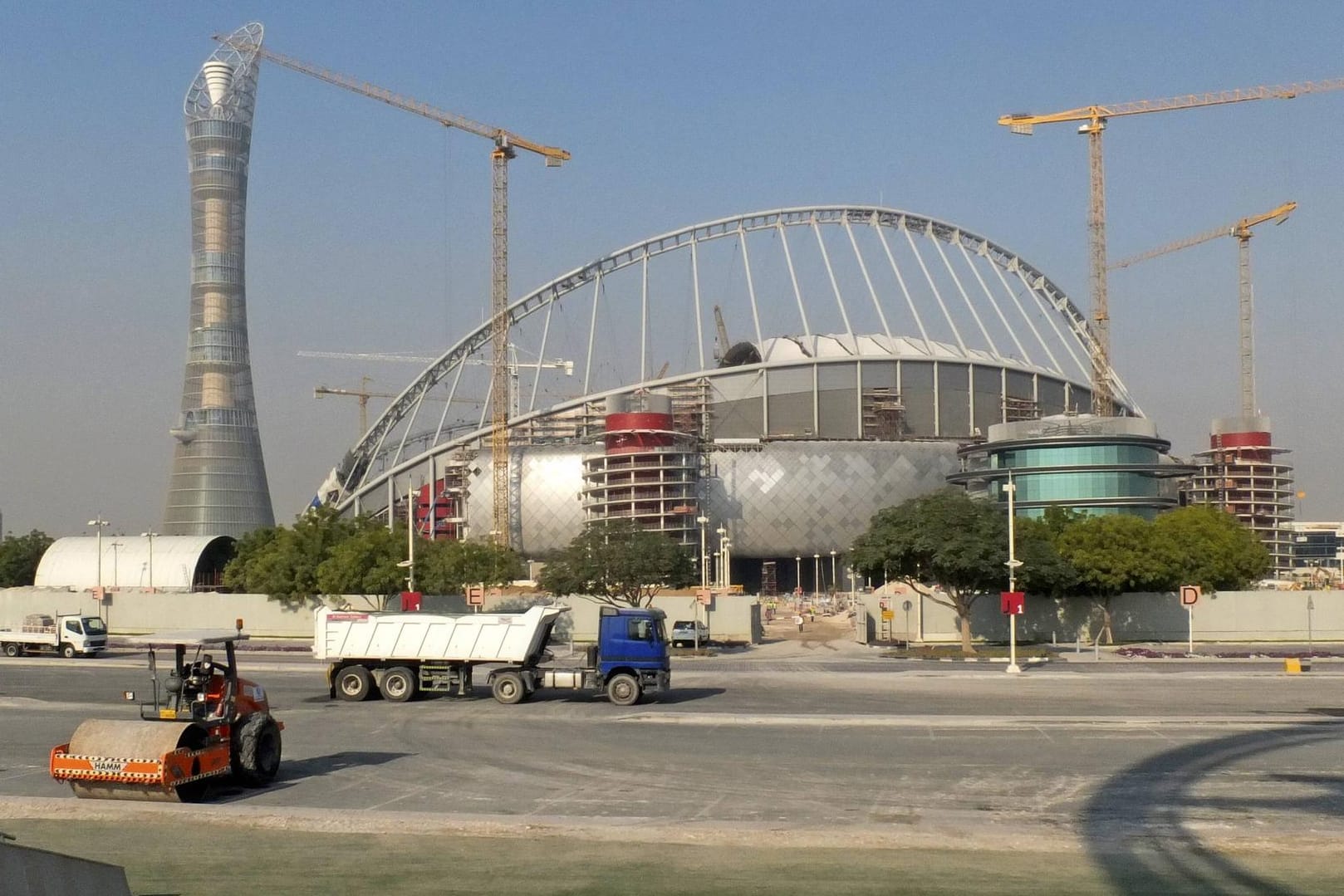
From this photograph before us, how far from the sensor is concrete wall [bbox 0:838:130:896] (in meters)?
10.7

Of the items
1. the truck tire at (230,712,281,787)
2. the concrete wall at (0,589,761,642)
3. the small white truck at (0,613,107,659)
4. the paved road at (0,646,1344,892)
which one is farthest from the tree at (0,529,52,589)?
the truck tire at (230,712,281,787)

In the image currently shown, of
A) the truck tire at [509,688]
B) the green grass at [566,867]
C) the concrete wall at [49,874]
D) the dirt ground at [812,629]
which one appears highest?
the concrete wall at [49,874]

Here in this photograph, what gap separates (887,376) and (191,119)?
8685cm

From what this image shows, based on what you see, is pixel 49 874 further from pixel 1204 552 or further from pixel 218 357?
pixel 218 357

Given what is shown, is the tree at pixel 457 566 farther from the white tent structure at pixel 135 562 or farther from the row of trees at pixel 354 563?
the white tent structure at pixel 135 562

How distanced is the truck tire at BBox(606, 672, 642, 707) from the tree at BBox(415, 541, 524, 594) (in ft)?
123

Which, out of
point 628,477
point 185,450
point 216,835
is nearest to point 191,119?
point 185,450

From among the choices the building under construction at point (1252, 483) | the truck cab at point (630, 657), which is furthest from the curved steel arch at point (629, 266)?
the truck cab at point (630, 657)

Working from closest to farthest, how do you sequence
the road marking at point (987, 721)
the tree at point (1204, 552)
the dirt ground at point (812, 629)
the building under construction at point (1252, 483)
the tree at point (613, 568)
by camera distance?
the road marking at point (987, 721) < the tree at point (613, 568) < the tree at point (1204, 552) < the dirt ground at point (812, 629) < the building under construction at point (1252, 483)

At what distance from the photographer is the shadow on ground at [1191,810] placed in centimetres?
1585

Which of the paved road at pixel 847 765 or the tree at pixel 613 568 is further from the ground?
the tree at pixel 613 568

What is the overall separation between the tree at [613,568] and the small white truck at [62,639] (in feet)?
78.1

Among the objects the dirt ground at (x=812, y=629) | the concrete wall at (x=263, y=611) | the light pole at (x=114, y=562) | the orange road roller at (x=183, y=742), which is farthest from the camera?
the light pole at (x=114, y=562)

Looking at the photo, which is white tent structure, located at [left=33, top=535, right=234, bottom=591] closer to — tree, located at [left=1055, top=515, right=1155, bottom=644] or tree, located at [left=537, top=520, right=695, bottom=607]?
tree, located at [left=537, top=520, right=695, bottom=607]
